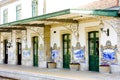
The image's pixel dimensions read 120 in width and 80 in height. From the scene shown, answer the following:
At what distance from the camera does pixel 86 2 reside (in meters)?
19.4

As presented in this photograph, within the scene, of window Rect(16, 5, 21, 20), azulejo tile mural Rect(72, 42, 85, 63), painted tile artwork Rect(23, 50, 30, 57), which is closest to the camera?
azulejo tile mural Rect(72, 42, 85, 63)

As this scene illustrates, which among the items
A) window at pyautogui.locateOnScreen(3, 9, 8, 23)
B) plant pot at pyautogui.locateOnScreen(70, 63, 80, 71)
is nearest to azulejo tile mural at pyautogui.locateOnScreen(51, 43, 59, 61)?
plant pot at pyautogui.locateOnScreen(70, 63, 80, 71)

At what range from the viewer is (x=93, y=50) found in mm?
18984

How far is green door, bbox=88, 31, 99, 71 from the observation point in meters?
18.7

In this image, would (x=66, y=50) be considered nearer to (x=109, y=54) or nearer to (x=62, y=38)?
(x=62, y=38)

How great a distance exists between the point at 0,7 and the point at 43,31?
32.2ft

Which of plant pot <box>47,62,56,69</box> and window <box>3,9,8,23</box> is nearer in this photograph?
plant pot <box>47,62,56,69</box>

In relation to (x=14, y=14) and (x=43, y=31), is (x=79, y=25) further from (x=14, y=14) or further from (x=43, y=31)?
(x=14, y=14)

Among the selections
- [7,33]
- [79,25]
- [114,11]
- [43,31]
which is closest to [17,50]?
[7,33]

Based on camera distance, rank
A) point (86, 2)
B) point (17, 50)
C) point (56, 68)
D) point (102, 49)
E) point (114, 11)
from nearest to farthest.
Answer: point (114, 11) < point (102, 49) < point (86, 2) < point (56, 68) < point (17, 50)

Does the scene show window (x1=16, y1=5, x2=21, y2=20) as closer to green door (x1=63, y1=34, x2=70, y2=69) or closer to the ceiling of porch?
the ceiling of porch

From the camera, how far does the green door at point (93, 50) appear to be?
737 inches

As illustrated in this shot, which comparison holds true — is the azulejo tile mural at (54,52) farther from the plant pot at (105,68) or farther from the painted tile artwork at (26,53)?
the plant pot at (105,68)

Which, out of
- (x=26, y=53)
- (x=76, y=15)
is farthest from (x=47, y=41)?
Answer: (x=76, y=15)
